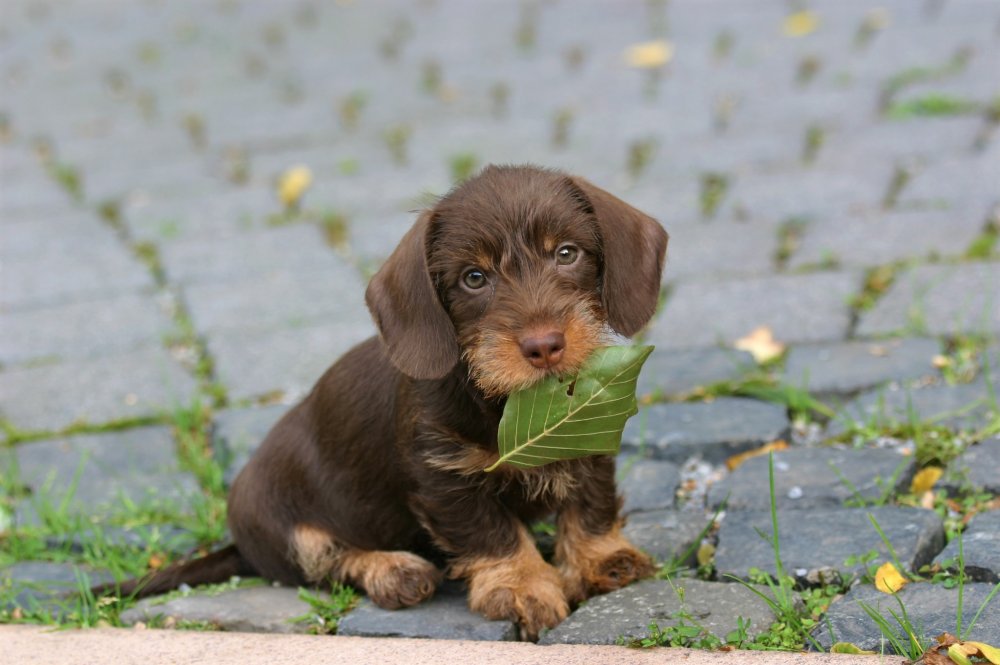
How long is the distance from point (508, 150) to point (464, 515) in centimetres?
425

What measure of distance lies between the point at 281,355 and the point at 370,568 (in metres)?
→ 1.89

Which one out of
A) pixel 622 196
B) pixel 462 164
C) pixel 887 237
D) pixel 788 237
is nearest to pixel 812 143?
pixel 622 196

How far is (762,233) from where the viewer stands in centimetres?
577

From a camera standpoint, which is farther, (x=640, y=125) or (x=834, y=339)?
(x=640, y=125)

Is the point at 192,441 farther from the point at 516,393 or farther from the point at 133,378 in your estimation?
the point at 516,393

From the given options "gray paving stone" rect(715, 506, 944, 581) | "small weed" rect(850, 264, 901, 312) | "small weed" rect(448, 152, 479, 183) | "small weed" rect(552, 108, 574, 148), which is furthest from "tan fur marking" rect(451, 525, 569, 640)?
"small weed" rect(552, 108, 574, 148)

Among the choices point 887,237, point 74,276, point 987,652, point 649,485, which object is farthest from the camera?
point 74,276

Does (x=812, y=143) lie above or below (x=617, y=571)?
above

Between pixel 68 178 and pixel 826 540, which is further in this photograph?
pixel 68 178

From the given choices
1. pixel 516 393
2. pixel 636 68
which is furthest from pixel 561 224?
pixel 636 68

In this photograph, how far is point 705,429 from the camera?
161 inches

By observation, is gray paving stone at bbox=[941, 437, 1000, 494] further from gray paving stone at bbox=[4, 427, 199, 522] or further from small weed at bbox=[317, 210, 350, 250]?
small weed at bbox=[317, 210, 350, 250]

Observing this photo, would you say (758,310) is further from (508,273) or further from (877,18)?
(877,18)

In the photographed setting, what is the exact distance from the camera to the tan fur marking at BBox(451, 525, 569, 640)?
10.2 ft
